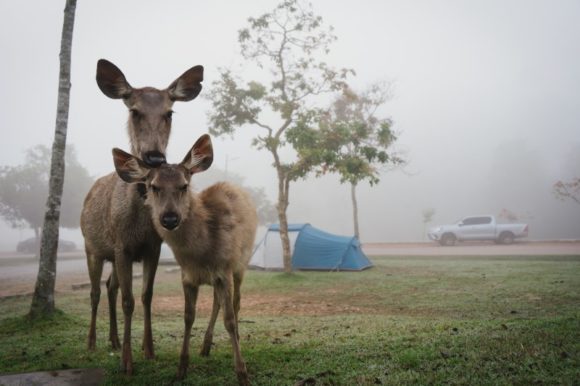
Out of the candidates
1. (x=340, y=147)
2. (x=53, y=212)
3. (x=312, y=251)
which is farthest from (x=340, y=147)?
(x=53, y=212)

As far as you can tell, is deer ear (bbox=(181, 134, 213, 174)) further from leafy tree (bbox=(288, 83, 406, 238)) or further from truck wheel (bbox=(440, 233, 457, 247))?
truck wheel (bbox=(440, 233, 457, 247))

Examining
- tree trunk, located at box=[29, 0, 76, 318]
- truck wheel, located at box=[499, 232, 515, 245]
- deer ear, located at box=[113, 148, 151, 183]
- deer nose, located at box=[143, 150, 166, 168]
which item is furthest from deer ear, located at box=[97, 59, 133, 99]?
truck wheel, located at box=[499, 232, 515, 245]

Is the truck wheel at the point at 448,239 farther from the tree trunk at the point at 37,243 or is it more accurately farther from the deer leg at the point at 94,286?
the tree trunk at the point at 37,243

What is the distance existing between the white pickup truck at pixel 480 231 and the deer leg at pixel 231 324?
31.5 metres

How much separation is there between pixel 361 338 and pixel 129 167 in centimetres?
388

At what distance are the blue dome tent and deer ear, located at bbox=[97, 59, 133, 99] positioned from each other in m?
15.3

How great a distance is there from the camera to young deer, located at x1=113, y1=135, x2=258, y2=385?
4.28 metres

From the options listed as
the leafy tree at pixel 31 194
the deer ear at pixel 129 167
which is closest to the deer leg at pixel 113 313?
the deer ear at pixel 129 167

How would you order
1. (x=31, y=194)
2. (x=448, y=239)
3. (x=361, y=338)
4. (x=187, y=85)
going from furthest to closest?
(x=31, y=194) → (x=448, y=239) → (x=361, y=338) → (x=187, y=85)

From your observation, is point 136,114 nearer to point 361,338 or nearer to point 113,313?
point 113,313

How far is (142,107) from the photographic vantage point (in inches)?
192

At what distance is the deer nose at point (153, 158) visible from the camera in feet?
14.8

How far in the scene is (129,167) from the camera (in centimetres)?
458

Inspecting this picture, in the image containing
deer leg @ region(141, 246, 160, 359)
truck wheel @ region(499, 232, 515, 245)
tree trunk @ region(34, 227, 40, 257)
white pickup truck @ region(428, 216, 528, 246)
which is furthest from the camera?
tree trunk @ region(34, 227, 40, 257)
